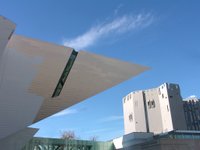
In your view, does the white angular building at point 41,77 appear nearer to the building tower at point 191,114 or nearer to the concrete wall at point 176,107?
the concrete wall at point 176,107

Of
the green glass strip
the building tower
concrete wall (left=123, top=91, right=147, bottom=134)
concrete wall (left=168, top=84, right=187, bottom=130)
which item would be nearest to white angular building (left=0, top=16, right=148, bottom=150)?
the green glass strip

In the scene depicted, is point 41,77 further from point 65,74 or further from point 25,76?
point 25,76

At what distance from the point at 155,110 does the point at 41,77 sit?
54335 mm

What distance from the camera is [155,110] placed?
71938mm

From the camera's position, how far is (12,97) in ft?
65.5

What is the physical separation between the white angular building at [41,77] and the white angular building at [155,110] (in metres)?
45.9

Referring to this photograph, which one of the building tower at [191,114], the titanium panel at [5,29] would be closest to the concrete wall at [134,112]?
the building tower at [191,114]

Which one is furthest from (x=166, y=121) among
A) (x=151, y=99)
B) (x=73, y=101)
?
(x=73, y=101)

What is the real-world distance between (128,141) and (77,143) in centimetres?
665

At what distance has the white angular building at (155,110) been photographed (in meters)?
67.8

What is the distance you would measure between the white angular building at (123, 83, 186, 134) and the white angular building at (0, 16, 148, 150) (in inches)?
1807

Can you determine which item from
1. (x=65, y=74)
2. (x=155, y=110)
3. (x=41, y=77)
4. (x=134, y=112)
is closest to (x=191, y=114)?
(x=155, y=110)

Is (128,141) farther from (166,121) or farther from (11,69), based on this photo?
(166,121)

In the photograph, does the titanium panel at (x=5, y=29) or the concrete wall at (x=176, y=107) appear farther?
the concrete wall at (x=176, y=107)
